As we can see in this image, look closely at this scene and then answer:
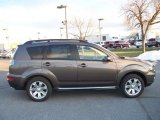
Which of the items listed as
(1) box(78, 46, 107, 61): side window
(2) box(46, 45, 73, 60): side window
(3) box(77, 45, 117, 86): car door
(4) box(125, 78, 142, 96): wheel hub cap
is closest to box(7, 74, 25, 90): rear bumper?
(2) box(46, 45, 73, 60): side window

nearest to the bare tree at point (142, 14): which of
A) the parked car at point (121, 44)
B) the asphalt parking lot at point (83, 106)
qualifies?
the asphalt parking lot at point (83, 106)

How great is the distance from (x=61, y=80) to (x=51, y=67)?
46 centimetres

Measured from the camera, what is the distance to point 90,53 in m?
9.47

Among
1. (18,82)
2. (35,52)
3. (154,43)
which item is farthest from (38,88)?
(154,43)

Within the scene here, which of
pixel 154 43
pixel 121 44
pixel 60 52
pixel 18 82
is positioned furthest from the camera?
pixel 121 44

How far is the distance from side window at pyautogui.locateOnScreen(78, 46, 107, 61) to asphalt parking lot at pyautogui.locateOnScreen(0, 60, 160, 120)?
1.16 m

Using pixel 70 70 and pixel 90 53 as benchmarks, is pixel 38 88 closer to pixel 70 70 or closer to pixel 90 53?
pixel 70 70

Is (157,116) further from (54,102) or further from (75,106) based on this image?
(54,102)

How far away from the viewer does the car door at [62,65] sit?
926 centimetres

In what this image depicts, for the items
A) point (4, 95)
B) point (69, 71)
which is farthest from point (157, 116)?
point (4, 95)

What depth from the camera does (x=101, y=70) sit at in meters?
9.33

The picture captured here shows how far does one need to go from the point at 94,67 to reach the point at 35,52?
1.72 m

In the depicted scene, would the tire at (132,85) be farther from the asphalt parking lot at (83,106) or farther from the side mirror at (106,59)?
the side mirror at (106,59)

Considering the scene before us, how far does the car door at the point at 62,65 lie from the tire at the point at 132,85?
Result: 1414 millimetres
